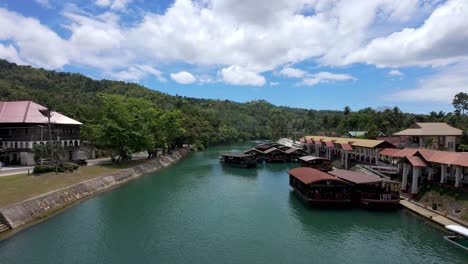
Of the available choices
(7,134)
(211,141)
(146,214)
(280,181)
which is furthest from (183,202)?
(211,141)

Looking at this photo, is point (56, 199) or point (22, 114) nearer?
point (56, 199)

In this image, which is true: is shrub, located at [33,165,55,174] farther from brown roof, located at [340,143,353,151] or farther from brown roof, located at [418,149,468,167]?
brown roof, located at [340,143,353,151]

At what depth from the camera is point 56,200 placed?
27.5 meters

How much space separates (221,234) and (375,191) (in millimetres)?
16572

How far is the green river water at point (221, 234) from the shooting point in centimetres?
1841

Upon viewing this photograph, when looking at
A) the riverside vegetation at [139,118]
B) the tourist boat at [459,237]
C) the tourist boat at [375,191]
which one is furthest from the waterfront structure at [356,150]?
the tourist boat at [459,237]

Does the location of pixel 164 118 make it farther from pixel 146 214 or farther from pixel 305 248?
pixel 305 248

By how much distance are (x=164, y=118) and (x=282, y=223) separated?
48.1 metres

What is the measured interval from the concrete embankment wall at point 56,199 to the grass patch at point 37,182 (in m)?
0.86

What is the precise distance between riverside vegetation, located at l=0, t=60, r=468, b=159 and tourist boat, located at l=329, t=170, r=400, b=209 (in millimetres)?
24726

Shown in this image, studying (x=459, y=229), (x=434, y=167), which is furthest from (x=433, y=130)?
(x=459, y=229)

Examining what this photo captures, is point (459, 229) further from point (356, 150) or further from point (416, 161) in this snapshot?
point (356, 150)

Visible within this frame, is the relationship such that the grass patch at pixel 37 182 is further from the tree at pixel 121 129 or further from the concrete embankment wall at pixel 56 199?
the tree at pixel 121 129

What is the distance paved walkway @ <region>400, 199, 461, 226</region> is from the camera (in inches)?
890
